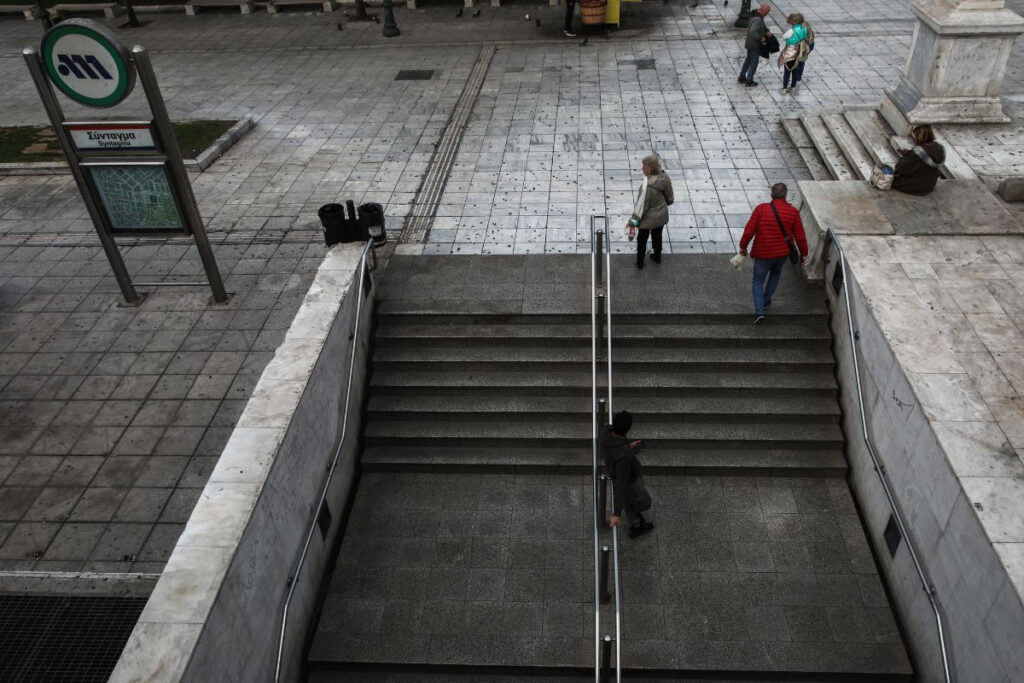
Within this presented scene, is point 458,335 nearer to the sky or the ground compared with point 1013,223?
nearer to the ground

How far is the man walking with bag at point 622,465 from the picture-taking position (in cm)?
656

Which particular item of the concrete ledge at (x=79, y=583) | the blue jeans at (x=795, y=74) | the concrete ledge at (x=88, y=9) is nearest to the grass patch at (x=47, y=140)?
the concrete ledge at (x=79, y=583)

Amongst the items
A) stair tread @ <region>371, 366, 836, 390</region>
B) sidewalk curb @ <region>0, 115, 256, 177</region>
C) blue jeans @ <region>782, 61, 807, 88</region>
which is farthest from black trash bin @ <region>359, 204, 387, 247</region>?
blue jeans @ <region>782, 61, 807, 88</region>

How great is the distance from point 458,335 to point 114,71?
16.1 feet

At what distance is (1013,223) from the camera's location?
875 centimetres

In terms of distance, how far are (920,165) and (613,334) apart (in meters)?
4.49

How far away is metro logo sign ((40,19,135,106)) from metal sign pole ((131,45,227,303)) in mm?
168

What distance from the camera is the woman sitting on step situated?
881 cm

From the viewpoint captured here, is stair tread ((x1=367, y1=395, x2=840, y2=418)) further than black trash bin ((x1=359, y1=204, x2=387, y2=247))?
No

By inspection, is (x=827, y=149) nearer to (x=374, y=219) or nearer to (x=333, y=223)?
(x=374, y=219)

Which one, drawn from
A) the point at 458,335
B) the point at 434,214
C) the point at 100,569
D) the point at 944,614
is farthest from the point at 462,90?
the point at 944,614

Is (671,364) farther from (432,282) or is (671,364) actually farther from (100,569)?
(100,569)

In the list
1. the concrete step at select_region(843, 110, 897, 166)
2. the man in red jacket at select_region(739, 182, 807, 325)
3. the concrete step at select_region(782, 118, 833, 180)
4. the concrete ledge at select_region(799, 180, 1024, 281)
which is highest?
the man in red jacket at select_region(739, 182, 807, 325)

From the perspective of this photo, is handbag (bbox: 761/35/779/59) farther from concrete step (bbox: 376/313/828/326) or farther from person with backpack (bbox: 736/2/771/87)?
concrete step (bbox: 376/313/828/326)
